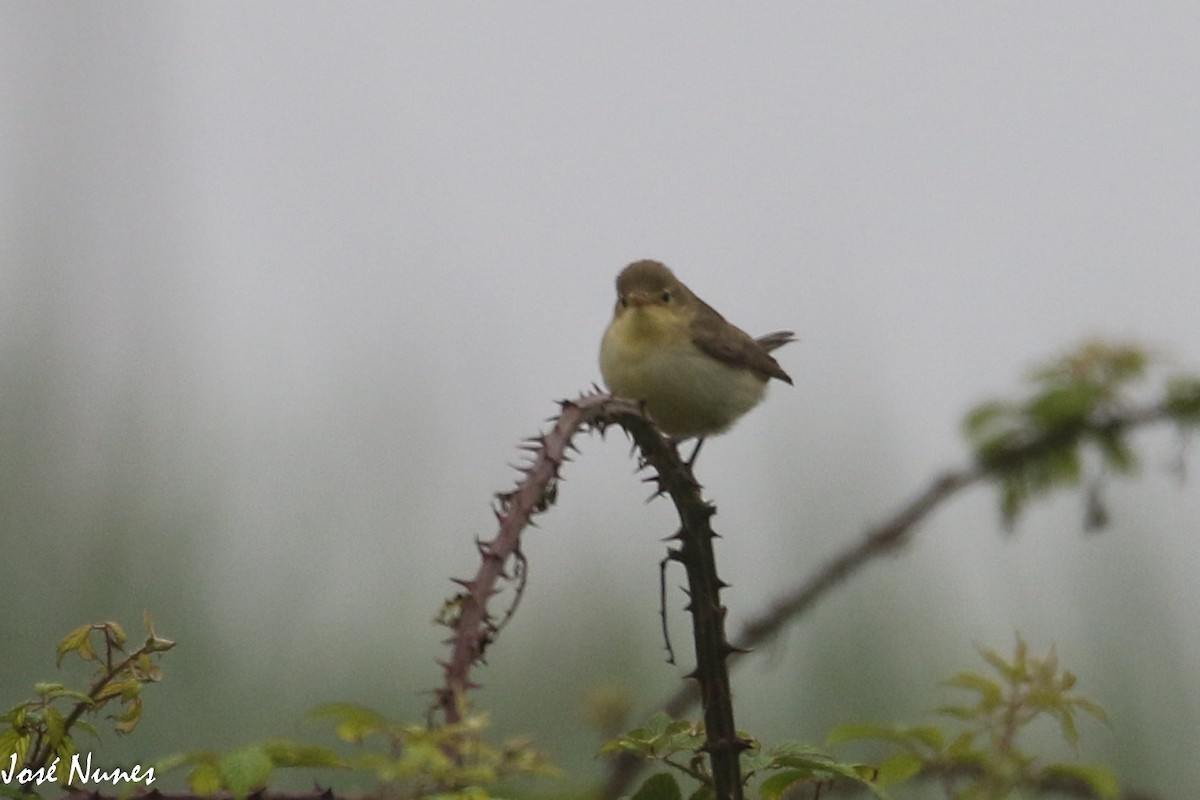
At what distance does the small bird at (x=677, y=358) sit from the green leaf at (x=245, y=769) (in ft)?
8.19

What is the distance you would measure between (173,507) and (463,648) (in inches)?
153

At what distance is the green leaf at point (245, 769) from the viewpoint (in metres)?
1.11

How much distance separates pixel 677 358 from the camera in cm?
388

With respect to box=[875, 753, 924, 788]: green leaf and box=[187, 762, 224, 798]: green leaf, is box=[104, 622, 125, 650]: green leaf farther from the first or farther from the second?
box=[875, 753, 924, 788]: green leaf

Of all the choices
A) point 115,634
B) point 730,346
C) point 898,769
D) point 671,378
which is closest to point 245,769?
point 115,634

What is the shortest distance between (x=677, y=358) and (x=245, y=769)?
2825mm

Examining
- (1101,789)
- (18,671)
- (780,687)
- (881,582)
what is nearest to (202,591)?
(18,671)

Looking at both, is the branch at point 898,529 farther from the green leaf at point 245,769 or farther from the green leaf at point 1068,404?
the green leaf at point 245,769

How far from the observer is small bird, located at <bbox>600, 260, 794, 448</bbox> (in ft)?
12.5

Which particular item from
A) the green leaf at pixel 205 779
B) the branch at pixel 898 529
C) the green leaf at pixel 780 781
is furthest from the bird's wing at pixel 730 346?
the green leaf at pixel 205 779

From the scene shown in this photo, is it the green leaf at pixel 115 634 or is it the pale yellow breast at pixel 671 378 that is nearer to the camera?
the green leaf at pixel 115 634

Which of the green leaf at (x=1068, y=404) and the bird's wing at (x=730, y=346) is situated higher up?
the bird's wing at (x=730, y=346)

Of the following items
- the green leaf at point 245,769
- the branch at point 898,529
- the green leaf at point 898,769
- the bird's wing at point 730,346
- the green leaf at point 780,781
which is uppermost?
the bird's wing at point 730,346

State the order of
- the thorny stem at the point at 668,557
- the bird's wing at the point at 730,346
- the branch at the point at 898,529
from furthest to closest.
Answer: the bird's wing at the point at 730,346, the branch at the point at 898,529, the thorny stem at the point at 668,557
